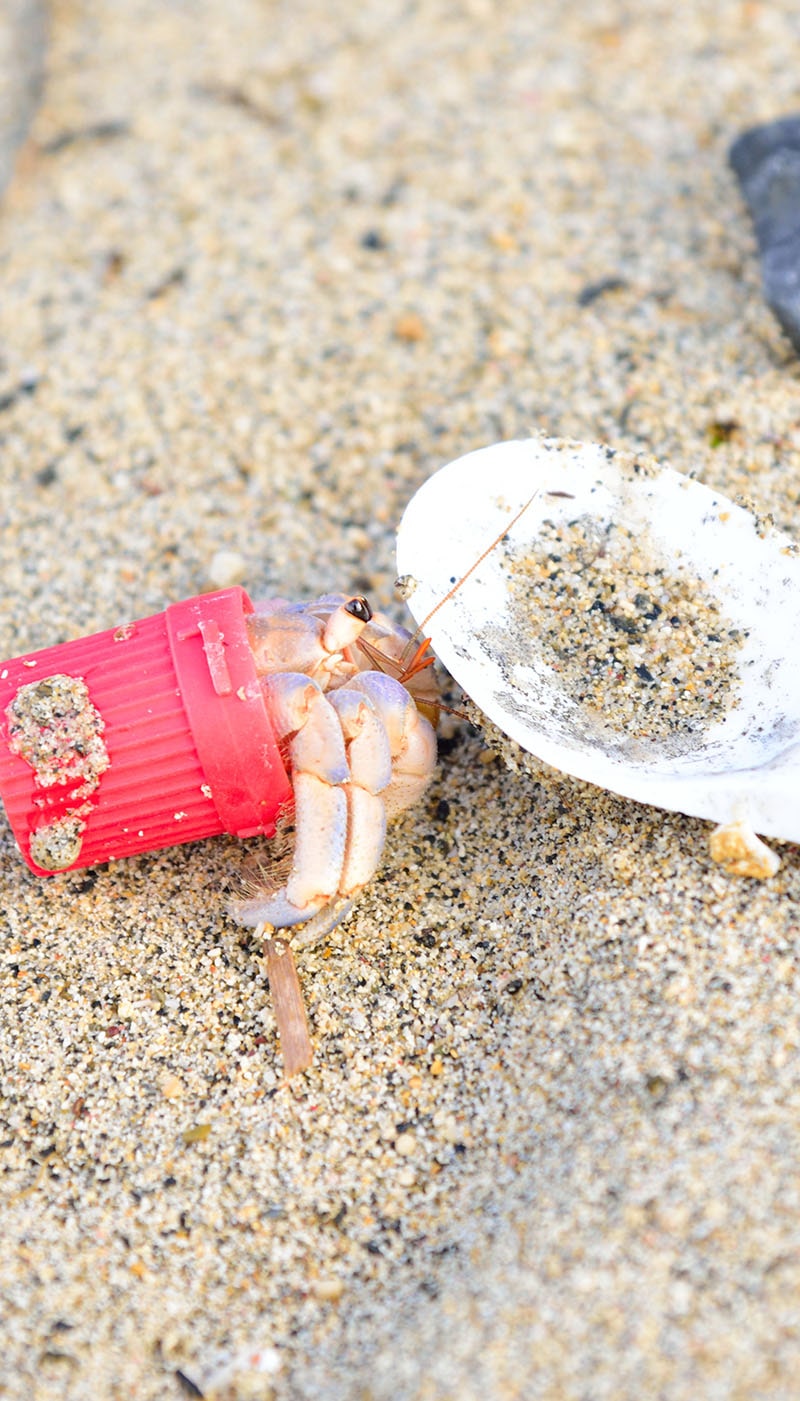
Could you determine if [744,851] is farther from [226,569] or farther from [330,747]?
[226,569]

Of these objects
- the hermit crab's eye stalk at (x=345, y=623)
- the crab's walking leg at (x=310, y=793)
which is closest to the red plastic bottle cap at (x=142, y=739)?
the crab's walking leg at (x=310, y=793)

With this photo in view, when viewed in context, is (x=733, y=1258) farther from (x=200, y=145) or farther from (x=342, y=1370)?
(x=200, y=145)

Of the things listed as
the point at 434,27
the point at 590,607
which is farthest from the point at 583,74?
the point at 590,607

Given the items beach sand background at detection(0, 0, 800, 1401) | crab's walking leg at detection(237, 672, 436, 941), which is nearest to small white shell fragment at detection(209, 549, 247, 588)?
beach sand background at detection(0, 0, 800, 1401)

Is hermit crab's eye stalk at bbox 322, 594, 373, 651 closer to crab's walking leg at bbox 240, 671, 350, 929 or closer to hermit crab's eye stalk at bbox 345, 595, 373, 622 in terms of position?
hermit crab's eye stalk at bbox 345, 595, 373, 622

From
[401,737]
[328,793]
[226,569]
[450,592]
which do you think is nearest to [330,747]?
[328,793]
